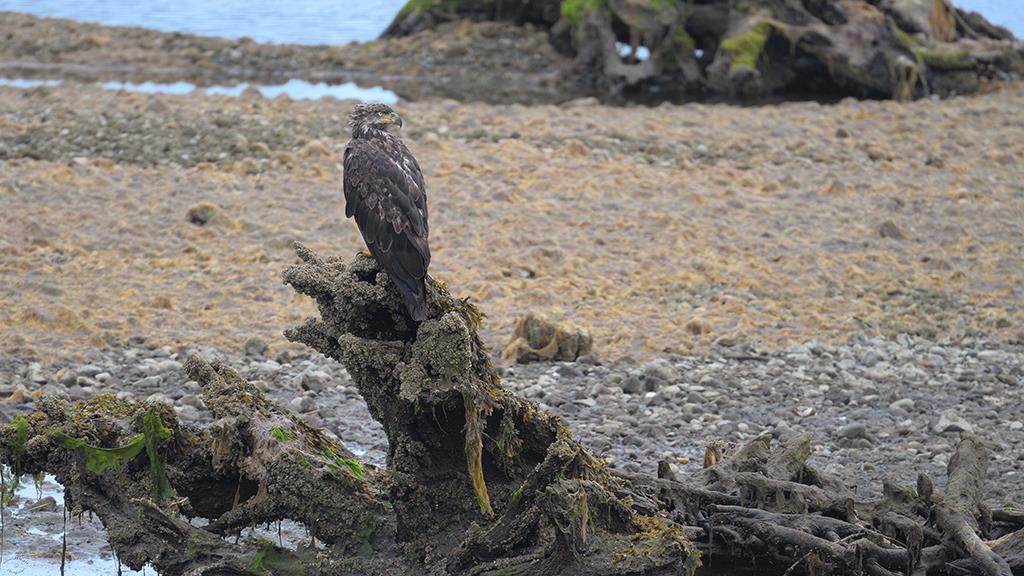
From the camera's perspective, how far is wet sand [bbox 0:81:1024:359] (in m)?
9.35

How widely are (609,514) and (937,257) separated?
21.9ft

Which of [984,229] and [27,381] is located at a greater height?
[984,229]

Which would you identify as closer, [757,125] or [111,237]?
[111,237]

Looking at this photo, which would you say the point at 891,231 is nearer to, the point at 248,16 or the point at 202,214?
the point at 202,214

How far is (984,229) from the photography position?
38.3 feet

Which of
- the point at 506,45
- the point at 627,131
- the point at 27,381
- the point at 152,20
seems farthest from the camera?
the point at 152,20

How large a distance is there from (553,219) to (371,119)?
5.15 m

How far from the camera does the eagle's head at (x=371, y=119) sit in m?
6.41

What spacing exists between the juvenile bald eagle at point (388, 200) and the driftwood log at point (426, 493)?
9 centimetres

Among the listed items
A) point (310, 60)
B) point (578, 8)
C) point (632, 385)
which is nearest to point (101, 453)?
point (632, 385)

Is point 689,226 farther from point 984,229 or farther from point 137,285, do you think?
point 137,285

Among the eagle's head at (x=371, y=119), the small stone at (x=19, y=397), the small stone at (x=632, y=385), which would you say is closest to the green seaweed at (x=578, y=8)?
the small stone at (x=632, y=385)

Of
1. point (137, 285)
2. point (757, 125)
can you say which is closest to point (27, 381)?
point (137, 285)

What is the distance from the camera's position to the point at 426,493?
5.07 meters
